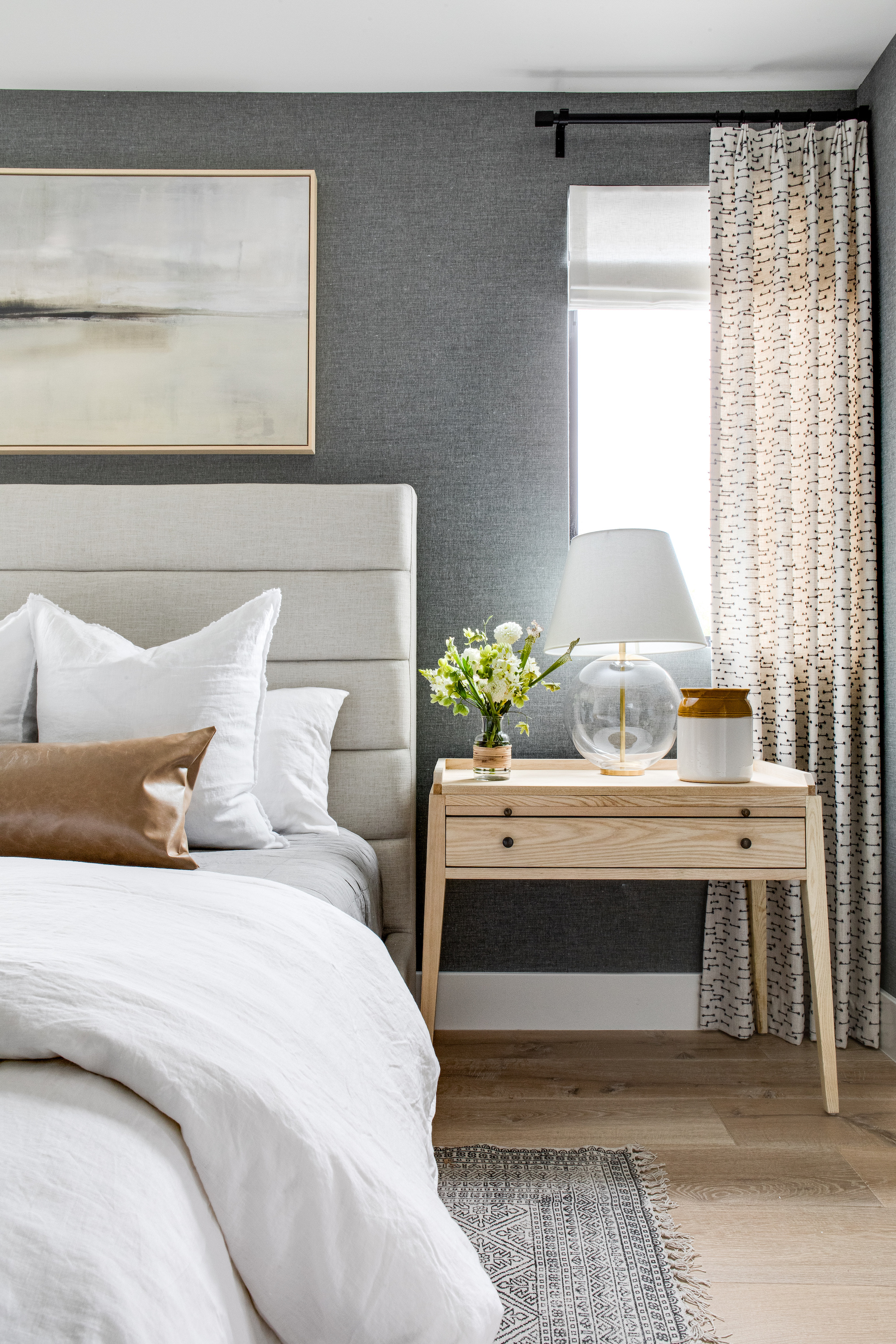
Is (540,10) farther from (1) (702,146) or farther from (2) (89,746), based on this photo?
(2) (89,746)

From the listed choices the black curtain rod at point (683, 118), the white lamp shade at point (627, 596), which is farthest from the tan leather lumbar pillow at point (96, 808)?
the black curtain rod at point (683, 118)

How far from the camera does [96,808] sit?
4.52 feet

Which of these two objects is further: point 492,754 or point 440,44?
point 440,44

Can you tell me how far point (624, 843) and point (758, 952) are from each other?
2.30 feet

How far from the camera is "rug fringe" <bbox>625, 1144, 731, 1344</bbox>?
119cm

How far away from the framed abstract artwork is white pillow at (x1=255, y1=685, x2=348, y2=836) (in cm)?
75

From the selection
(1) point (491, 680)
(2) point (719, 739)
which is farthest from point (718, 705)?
(1) point (491, 680)

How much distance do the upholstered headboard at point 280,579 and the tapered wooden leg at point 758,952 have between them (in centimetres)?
89

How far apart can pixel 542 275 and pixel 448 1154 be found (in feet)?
7.10

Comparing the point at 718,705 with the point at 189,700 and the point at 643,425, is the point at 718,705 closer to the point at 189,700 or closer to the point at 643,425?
the point at 643,425

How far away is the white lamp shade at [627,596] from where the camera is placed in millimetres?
1924

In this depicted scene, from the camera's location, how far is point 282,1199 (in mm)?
648

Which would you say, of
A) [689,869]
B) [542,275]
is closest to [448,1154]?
[689,869]

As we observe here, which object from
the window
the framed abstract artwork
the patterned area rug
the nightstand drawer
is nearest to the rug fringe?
the patterned area rug
